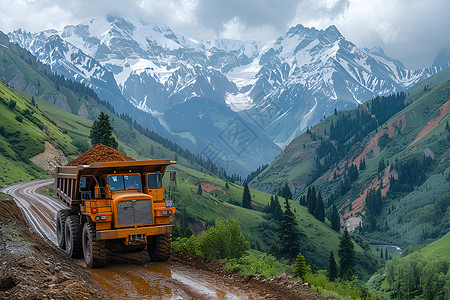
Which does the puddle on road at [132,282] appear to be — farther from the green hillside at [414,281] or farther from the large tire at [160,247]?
the green hillside at [414,281]

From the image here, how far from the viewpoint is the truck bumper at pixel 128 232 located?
2036cm

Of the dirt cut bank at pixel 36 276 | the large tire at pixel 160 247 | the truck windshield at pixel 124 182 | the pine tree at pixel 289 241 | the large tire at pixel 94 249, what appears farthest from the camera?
the pine tree at pixel 289 241

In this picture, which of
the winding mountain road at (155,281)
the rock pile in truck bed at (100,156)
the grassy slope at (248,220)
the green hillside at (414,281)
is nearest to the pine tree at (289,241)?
the rock pile in truck bed at (100,156)

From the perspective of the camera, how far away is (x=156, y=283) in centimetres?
1883

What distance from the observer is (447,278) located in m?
134

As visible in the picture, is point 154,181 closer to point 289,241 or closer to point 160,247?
point 160,247

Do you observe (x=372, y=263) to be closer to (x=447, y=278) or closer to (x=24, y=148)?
(x=447, y=278)

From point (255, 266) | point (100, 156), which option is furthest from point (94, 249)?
point (255, 266)

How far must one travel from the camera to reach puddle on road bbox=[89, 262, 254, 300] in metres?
17.2

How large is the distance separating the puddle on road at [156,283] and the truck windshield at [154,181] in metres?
4.27

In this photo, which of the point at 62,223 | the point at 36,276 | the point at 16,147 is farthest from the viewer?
the point at 16,147

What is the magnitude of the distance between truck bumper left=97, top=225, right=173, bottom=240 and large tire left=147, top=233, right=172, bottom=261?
38.5 inches

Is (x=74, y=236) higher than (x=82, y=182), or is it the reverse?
(x=82, y=182)

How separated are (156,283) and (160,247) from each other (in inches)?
153
